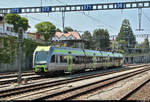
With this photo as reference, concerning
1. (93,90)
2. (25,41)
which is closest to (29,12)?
(93,90)

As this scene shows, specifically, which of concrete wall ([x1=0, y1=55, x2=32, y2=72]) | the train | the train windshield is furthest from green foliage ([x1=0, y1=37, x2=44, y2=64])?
the train windshield

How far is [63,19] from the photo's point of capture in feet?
82.8

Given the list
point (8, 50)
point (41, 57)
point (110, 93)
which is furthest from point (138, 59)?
point (110, 93)

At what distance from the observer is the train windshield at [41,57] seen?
2233cm

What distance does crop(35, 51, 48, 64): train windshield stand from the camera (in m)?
22.3

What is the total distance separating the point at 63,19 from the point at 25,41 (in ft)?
53.9

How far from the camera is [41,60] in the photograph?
2248 cm

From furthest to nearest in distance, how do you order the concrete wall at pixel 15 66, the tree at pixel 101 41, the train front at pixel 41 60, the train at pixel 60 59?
the tree at pixel 101 41 < the concrete wall at pixel 15 66 < the train at pixel 60 59 < the train front at pixel 41 60

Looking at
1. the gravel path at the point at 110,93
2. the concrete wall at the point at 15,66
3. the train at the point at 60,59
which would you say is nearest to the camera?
the gravel path at the point at 110,93

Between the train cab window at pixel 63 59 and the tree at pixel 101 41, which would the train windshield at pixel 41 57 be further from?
the tree at pixel 101 41

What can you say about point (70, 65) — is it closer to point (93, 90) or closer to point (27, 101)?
point (93, 90)

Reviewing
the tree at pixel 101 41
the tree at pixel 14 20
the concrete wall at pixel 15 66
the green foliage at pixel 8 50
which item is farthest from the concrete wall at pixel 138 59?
the green foliage at pixel 8 50

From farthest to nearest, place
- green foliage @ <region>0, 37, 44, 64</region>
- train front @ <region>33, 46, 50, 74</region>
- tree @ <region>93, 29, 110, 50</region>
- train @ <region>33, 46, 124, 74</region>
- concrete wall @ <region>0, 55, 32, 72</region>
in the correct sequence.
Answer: tree @ <region>93, 29, 110, 50</region> < concrete wall @ <region>0, 55, 32, 72</region> < green foliage @ <region>0, 37, 44, 64</region> < train @ <region>33, 46, 124, 74</region> < train front @ <region>33, 46, 50, 74</region>

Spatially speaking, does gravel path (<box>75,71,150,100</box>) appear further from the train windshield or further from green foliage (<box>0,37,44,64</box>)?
green foliage (<box>0,37,44,64</box>)
